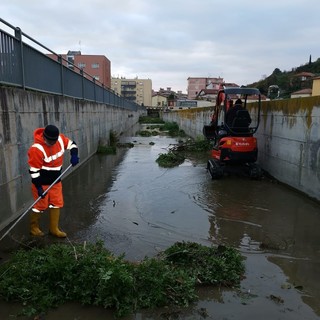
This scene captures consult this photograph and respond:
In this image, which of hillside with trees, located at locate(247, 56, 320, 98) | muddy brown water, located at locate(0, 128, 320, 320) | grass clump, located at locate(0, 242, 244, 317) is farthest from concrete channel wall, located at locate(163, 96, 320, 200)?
hillside with trees, located at locate(247, 56, 320, 98)

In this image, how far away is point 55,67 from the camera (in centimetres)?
983

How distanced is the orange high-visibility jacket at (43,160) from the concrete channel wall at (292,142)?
5.41m

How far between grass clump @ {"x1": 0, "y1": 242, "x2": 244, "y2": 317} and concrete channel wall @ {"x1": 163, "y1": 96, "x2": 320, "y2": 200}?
14.3ft

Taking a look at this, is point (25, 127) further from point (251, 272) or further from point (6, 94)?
point (251, 272)

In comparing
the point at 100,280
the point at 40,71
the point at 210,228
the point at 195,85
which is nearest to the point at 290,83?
the point at 195,85

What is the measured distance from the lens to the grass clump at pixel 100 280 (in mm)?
3463

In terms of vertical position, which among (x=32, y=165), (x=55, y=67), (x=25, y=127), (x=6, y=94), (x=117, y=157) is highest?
(x=55, y=67)

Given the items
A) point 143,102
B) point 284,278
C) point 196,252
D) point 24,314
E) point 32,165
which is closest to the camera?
point 24,314

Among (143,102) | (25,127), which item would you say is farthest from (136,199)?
(143,102)

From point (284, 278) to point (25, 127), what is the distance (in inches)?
212

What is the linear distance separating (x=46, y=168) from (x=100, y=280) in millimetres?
2331

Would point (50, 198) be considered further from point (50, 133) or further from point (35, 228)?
point (50, 133)

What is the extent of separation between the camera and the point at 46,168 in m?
5.19

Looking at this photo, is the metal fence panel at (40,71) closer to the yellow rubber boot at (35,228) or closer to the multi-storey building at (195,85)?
the yellow rubber boot at (35,228)
